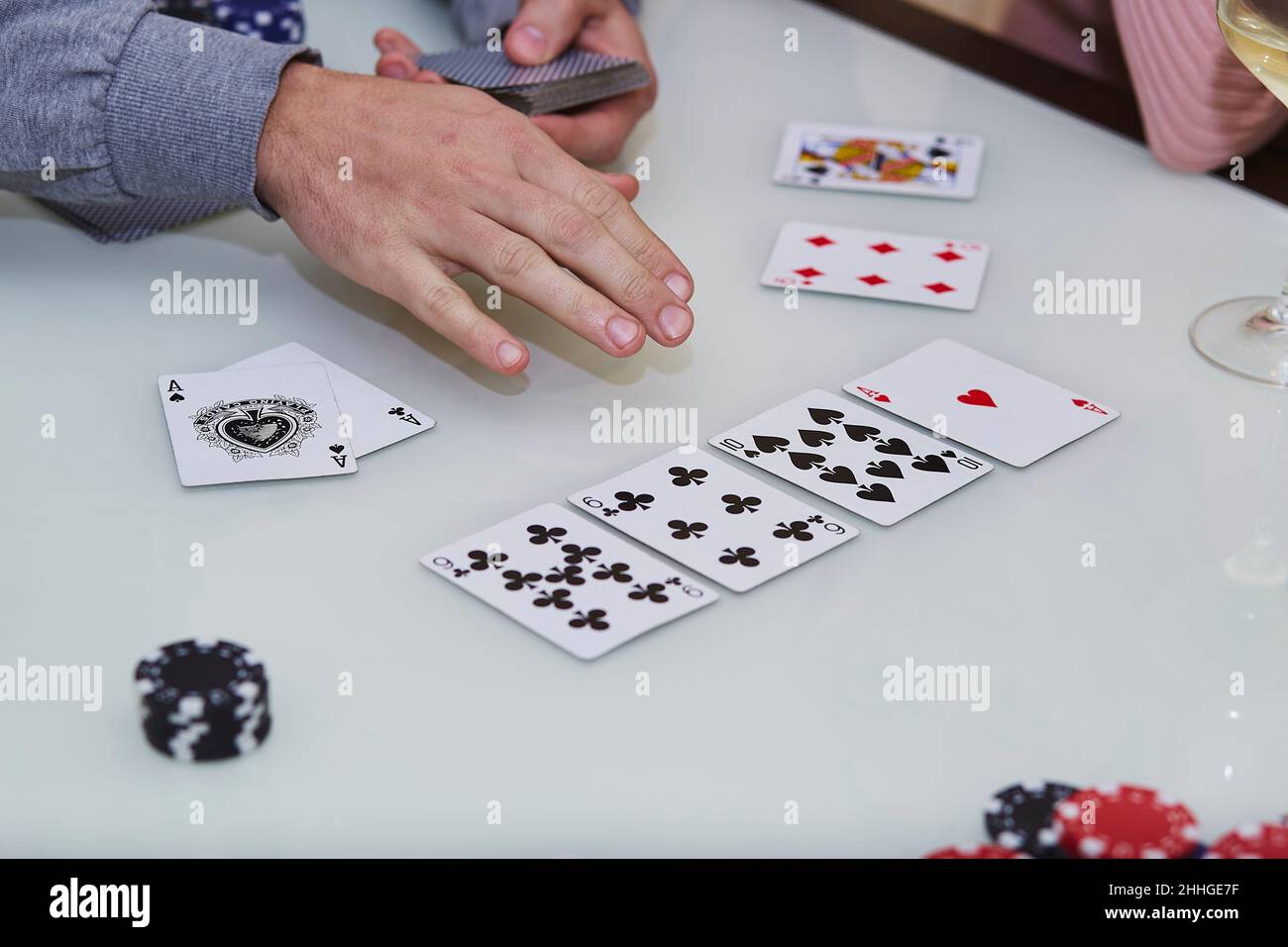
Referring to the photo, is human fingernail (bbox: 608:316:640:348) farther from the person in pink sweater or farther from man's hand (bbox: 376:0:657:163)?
the person in pink sweater

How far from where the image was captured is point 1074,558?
1090mm

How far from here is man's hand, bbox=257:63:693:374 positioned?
Result: 129cm

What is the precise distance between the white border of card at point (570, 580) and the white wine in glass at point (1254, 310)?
0.60 metres

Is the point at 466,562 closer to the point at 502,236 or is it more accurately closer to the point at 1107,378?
the point at 502,236

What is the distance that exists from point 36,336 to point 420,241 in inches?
14.2

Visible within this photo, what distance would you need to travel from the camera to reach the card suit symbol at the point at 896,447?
1209 millimetres

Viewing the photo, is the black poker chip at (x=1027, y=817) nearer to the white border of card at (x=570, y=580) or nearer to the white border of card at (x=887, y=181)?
the white border of card at (x=570, y=580)

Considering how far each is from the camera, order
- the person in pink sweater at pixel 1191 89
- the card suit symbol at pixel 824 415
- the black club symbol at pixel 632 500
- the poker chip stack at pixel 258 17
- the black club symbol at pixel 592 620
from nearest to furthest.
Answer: the black club symbol at pixel 592 620 → the black club symbol at pixel 632 500 → the card suit symbol at pixel 824 415 → the person in pink sweater at pixel 1191 89 → the poker chip stack at pixel 258 17

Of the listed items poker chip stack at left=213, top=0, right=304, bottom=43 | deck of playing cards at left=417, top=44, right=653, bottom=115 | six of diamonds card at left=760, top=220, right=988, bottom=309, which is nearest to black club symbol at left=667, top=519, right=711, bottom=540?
six of diamonds card at left=760, top=220, right=988, bottom=309

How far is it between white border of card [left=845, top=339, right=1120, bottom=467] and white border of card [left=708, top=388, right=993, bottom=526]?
0.03 m

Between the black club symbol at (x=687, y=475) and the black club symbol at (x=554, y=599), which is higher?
the black club symbol at (x=687, y=475)

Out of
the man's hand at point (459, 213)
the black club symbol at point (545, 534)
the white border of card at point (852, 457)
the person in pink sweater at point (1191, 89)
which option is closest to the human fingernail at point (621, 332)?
the man's hand at point (459, 213)

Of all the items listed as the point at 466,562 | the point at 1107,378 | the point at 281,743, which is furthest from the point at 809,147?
the point at 281,743
